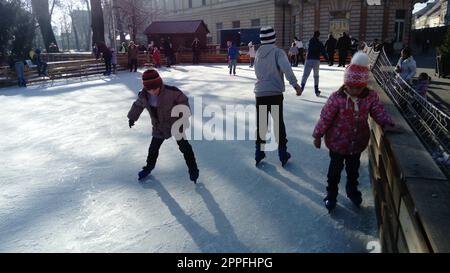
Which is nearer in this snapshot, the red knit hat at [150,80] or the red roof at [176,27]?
the red knit hat at [150,80]

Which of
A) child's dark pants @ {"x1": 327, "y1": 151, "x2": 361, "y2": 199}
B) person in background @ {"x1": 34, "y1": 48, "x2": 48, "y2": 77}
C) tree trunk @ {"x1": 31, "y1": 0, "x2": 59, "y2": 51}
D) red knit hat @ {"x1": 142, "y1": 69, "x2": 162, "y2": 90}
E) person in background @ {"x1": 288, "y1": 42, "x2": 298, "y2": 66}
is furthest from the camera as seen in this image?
tree trunk @ {"x1": 31, "y1": 0, "x2": 59, "y2": 51}

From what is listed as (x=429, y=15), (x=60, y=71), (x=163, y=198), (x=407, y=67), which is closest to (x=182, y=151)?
(x=163, y=198)

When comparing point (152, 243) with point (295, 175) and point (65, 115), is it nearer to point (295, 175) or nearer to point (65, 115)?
point (295, 175)

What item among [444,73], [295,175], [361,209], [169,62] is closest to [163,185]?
[295,175]

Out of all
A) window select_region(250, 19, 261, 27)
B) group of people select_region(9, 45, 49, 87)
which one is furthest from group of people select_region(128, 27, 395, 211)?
window select_region(250, 19, 261, 27)

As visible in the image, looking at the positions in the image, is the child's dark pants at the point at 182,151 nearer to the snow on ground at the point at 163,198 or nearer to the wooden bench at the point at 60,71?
the snow on ground at the point at 163,198

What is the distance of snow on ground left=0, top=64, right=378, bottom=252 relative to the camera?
2.93 metres

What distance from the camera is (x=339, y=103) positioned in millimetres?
2973

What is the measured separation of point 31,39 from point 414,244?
19030 millimetres

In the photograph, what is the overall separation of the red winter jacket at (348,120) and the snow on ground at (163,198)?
0.67m

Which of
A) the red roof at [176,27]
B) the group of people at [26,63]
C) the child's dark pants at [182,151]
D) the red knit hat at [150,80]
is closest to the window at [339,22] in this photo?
the red roof at [176,27]

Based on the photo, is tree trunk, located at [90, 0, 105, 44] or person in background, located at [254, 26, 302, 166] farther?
tree trunk, located at [90, 0, 105, 44]

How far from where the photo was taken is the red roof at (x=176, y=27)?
88.5 feet

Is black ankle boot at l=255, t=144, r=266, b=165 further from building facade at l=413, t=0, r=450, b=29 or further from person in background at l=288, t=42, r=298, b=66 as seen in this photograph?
building facade at l=413, t=0, r=450, b=29
